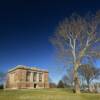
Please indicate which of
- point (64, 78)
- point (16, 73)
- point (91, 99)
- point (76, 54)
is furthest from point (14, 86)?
point (91, 99)

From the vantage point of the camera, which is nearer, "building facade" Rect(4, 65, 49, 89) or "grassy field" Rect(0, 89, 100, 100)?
"grassy field" Rect(0, 89, 100, 100)

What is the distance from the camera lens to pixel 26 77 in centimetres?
6119

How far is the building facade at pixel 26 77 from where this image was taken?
58938 mm

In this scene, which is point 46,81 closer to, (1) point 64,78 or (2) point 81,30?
(1) point 64,78

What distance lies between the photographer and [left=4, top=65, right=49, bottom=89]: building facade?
193 feet

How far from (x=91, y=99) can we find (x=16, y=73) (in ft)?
128

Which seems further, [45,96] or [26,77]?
[26,77]

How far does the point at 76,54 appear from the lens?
34.6 metres

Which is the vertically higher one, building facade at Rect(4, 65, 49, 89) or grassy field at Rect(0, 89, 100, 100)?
building facade at Rect(4, 65, 49, 89)

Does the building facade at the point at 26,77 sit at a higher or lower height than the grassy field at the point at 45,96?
higher

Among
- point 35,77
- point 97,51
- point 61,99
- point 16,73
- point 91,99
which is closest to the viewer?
point 61,99

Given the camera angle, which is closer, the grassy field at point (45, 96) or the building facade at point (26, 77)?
the grassy field at point (45, 96)

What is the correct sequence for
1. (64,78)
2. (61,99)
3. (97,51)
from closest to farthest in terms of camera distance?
(61,99)
(97,51)
(64,78)

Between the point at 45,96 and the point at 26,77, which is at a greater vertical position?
the point at 26,77
